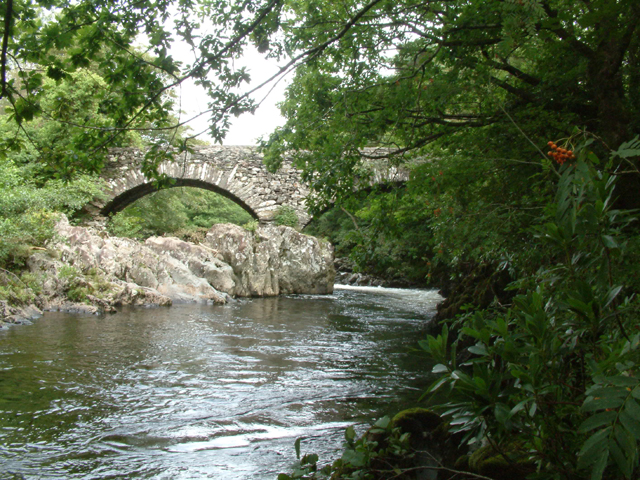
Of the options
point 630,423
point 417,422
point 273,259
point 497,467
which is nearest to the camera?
point 630,423

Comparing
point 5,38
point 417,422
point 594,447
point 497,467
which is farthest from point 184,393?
point 594,447

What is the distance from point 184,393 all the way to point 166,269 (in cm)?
751

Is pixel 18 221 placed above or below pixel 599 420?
above

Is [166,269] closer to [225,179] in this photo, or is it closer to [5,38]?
[225,179]

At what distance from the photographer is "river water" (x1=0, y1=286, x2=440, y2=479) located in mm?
2896

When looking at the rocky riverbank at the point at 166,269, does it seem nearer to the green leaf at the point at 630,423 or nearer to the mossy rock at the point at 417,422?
the mossy rock at the point at 417,422

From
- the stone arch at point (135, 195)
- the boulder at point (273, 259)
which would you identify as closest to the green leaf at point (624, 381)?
the boulder at point (273, 259)

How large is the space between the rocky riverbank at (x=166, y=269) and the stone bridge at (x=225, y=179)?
5.32ft

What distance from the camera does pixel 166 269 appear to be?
11.3 meters

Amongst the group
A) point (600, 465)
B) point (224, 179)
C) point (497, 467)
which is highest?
point (224, 179)

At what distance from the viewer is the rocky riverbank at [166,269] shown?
8.69m

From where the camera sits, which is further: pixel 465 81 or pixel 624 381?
pixel 465 81

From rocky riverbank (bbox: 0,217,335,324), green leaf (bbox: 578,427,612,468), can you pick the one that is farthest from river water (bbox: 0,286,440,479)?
green leaf (bbox: 578,427,612,468)

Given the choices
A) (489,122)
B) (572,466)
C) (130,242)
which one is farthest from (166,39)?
(130,242)
